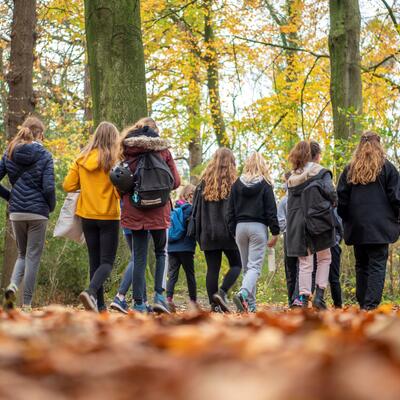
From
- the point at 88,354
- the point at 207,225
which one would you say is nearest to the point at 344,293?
the point at 207,225

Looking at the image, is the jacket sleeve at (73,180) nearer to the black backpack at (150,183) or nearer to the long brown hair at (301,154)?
the black backpack at (150,183)

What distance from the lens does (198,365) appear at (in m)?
1.89

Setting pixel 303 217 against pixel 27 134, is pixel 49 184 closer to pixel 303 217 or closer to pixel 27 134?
pixel 27 134

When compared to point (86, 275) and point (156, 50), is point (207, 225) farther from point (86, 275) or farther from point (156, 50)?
point (156, 50)

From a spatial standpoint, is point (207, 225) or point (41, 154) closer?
point (41, 154)

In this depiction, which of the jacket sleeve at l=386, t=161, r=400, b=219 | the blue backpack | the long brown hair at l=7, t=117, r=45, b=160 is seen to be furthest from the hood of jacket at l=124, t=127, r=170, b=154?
the blue backpack

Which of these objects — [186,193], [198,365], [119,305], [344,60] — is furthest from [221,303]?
[344,60]

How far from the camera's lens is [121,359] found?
202 cm

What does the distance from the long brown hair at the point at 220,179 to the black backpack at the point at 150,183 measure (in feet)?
5.31

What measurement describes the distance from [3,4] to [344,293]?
1108 cm

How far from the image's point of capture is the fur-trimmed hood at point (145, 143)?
788 centimetres

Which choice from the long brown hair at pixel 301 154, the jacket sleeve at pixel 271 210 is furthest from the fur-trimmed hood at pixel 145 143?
the long brown hair at pixel 301 154

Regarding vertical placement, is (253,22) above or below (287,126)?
above

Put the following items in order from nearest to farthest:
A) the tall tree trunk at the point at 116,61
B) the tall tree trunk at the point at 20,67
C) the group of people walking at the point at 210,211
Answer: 1. the group of people walking at the point at 210,211
2. the tall tree trunk at the point at 116,61
3. the tall tree trunk at the point at 20,67
